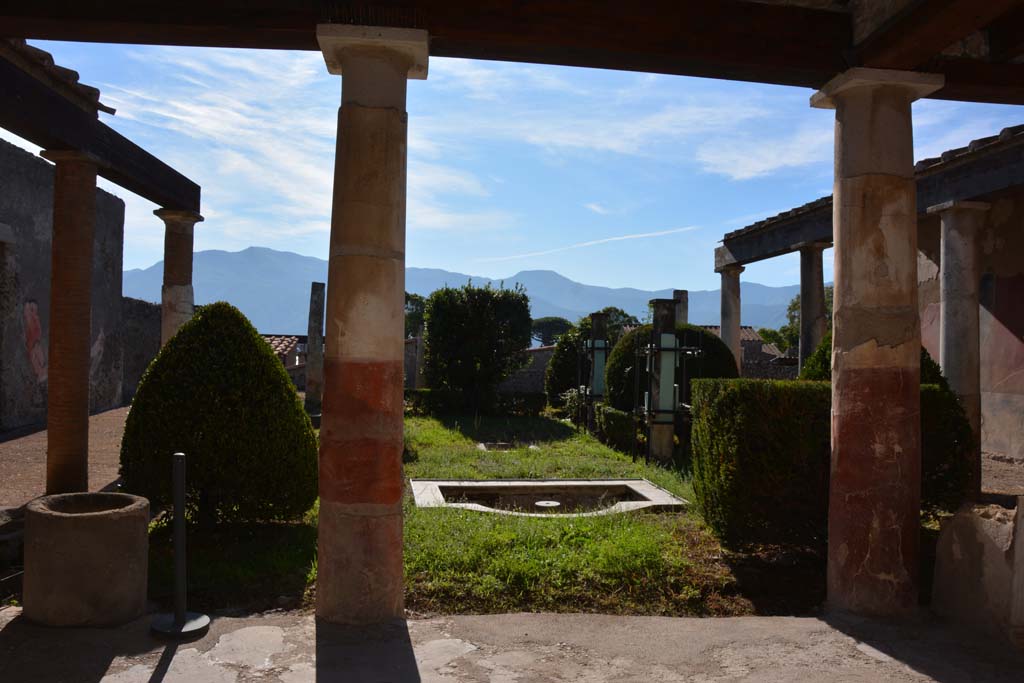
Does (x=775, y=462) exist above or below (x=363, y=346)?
below

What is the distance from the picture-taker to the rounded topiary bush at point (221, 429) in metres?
5.48

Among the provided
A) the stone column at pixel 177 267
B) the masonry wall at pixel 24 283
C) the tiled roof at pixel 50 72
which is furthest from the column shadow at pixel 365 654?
the masonry wall at pixel 24 283

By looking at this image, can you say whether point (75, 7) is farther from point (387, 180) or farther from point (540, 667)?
point (540, 667)

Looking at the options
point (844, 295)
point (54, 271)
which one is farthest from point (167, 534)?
point (844, 295)

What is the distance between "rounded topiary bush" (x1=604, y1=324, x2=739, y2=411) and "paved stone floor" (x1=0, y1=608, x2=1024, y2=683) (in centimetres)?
869

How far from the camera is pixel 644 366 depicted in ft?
42.9

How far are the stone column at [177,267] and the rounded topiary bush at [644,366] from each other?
22.1 feet

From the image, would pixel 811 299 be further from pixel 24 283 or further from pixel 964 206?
pixel 24 283

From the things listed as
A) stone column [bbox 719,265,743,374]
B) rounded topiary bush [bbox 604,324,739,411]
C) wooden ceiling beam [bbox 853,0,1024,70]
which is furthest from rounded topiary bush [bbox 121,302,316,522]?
stone column [bbox 719,265,743,374]

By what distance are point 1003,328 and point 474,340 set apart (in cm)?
1092

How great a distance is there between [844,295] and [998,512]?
4.45 ft

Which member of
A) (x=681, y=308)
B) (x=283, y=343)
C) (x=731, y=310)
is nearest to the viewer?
(x=731, y=310)

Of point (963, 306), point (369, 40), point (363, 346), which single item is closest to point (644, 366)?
point (963, 306)

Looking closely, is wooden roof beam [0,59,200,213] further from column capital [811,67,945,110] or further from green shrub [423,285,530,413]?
green shrub [423,285,530,413]
